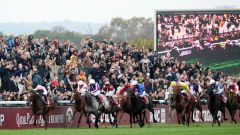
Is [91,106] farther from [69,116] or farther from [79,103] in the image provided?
[69,116]

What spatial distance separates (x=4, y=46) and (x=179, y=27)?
21.4 meters

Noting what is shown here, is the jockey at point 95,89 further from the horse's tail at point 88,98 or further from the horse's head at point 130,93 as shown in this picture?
the horse's head at point 130,93

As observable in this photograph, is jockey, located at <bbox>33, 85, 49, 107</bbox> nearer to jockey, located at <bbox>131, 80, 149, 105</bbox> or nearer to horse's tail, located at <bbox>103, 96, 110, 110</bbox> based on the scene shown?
horse's tail, located at <bbox>103, 96, 110, 110</bbox>

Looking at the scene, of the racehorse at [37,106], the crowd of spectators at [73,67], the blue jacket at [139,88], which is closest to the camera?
the racehorse at [37,106]

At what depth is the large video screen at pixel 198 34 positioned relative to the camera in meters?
59.1

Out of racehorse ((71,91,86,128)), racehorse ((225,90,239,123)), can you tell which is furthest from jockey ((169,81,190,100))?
racehorse ((225,90,239,123))

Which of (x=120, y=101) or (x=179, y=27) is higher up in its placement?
(x=179, y=27)

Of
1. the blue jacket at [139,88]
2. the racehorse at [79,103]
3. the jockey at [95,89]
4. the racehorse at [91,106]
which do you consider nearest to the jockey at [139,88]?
the blue jacket at [139,88]

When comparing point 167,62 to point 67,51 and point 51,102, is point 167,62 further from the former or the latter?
point 51,102

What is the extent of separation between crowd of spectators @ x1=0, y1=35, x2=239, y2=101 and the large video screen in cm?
791

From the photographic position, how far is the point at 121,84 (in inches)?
1710

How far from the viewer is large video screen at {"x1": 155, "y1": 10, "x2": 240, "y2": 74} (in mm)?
59094

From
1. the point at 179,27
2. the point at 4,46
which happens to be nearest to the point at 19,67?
the point at 4,46

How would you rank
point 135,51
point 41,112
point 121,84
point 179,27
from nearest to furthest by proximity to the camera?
point 41,112, point 121,84, point 135,51, point 179,27
